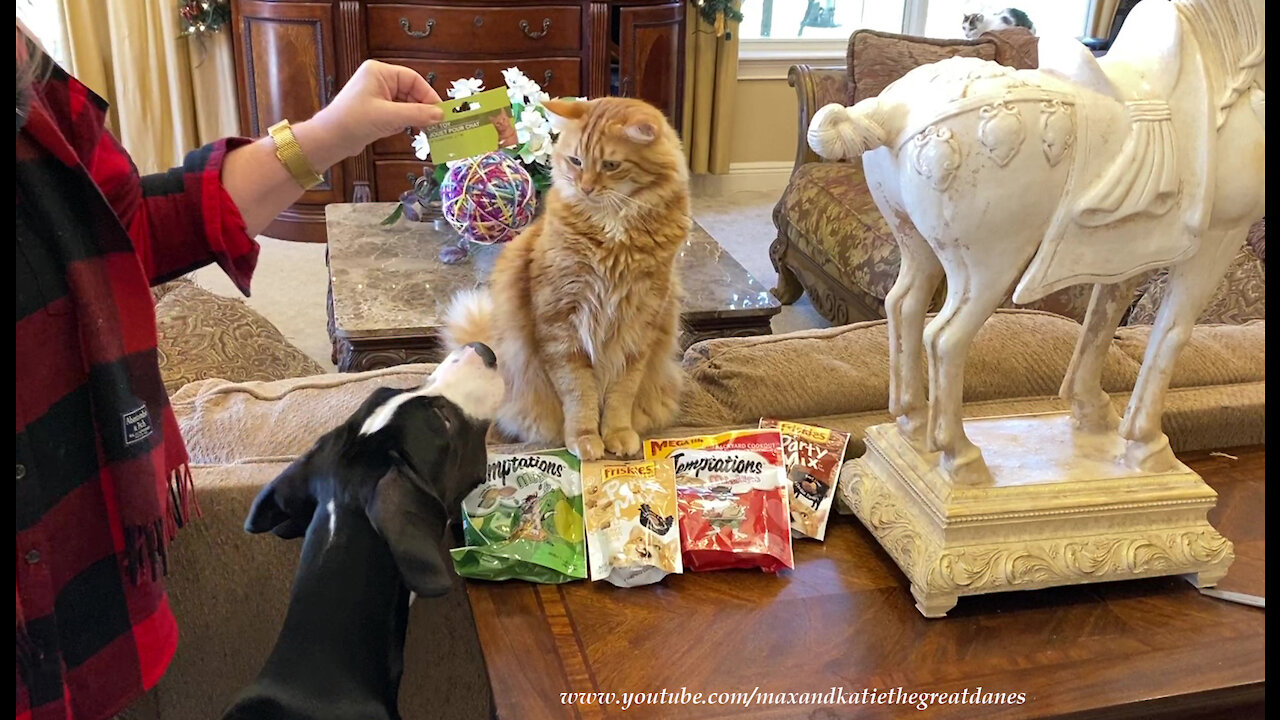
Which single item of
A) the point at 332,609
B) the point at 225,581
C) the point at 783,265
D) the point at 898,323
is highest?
the point at 898,323

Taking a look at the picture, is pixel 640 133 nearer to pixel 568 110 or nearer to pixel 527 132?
pixel 568 110

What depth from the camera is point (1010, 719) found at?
2.76 feet

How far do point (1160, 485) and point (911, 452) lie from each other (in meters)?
0.25

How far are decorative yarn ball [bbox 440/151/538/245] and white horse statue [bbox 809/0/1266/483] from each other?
1.35 m

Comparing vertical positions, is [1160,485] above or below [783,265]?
above

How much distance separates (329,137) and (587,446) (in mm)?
455

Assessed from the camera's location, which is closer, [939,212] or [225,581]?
[939,212]

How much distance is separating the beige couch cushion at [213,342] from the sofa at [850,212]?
1564 mm

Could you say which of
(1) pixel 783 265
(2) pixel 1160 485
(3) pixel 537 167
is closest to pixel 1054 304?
(1) pixel 783 265

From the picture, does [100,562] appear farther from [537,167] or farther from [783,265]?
[783,265]

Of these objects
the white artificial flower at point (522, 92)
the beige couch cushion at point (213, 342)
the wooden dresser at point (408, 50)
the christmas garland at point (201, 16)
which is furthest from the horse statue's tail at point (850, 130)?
the christmas garland at point (201, 16)

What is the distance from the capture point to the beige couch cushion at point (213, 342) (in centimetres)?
151

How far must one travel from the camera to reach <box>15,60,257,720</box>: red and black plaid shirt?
0.80 meters

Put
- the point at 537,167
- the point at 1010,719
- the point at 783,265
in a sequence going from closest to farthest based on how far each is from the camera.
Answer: the point at 1010,719 → the point at 537,167 → the point at 783,265
